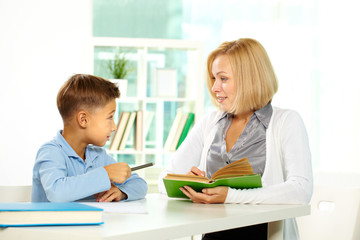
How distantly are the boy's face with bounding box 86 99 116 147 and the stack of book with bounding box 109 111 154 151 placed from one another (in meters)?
2.11

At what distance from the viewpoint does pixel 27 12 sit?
4184mm

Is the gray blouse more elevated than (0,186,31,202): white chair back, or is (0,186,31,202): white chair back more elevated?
the gray blouse

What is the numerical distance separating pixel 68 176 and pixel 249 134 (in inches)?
28.0

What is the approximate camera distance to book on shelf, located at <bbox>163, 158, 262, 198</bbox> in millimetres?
1480

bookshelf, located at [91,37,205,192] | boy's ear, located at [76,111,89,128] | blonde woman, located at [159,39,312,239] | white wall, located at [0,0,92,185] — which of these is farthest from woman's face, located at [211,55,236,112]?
white wall, located at [0,0,92,185]

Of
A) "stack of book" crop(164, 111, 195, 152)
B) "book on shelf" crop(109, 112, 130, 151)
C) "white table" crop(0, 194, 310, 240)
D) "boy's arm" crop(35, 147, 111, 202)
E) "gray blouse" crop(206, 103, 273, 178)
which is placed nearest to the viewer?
"white table" crop(0, 194, 310, 240)

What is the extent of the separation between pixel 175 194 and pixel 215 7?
3399 mm

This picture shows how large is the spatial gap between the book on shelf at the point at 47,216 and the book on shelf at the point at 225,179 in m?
0.50

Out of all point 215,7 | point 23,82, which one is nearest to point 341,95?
point 215,7

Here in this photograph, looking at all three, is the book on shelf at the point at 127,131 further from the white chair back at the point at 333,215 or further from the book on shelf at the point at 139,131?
the white chair back at the point at 333,215

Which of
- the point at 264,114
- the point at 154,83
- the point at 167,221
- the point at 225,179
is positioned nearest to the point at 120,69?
the point at 154,83

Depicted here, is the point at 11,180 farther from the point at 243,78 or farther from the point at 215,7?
the point at 243,78

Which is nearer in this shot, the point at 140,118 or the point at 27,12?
the point at 140,118

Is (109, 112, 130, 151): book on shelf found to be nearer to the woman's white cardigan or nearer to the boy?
the woman's white cardigan
